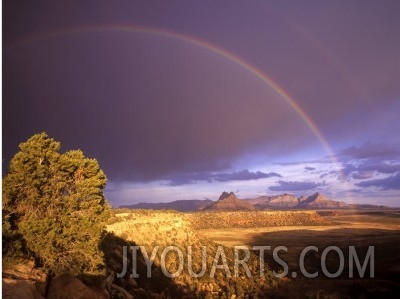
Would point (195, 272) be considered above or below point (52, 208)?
below

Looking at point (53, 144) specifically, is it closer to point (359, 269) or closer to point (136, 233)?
point (136, 233)

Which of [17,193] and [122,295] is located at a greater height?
[17,193]

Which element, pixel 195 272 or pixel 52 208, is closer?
pixel 52 208

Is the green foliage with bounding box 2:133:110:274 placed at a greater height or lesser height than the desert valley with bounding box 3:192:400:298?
greater

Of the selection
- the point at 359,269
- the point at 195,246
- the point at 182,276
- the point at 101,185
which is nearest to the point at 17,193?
the point at 101,185

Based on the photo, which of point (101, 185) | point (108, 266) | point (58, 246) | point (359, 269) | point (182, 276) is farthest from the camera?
point (359, 269)

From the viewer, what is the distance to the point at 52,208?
926 inches

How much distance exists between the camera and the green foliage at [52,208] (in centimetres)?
2139

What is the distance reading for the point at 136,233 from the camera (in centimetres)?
4197

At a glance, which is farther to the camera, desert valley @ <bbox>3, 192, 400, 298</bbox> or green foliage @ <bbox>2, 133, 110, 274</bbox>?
desert valley @ <bbox>3, 192, 400, 298</bbox>

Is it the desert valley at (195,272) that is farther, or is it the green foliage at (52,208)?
the desert valley at (195,272)

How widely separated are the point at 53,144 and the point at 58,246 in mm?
6151

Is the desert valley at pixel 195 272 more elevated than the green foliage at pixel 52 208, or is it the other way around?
the green foliage at pixel 52 208

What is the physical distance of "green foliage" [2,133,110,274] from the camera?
21.4m
